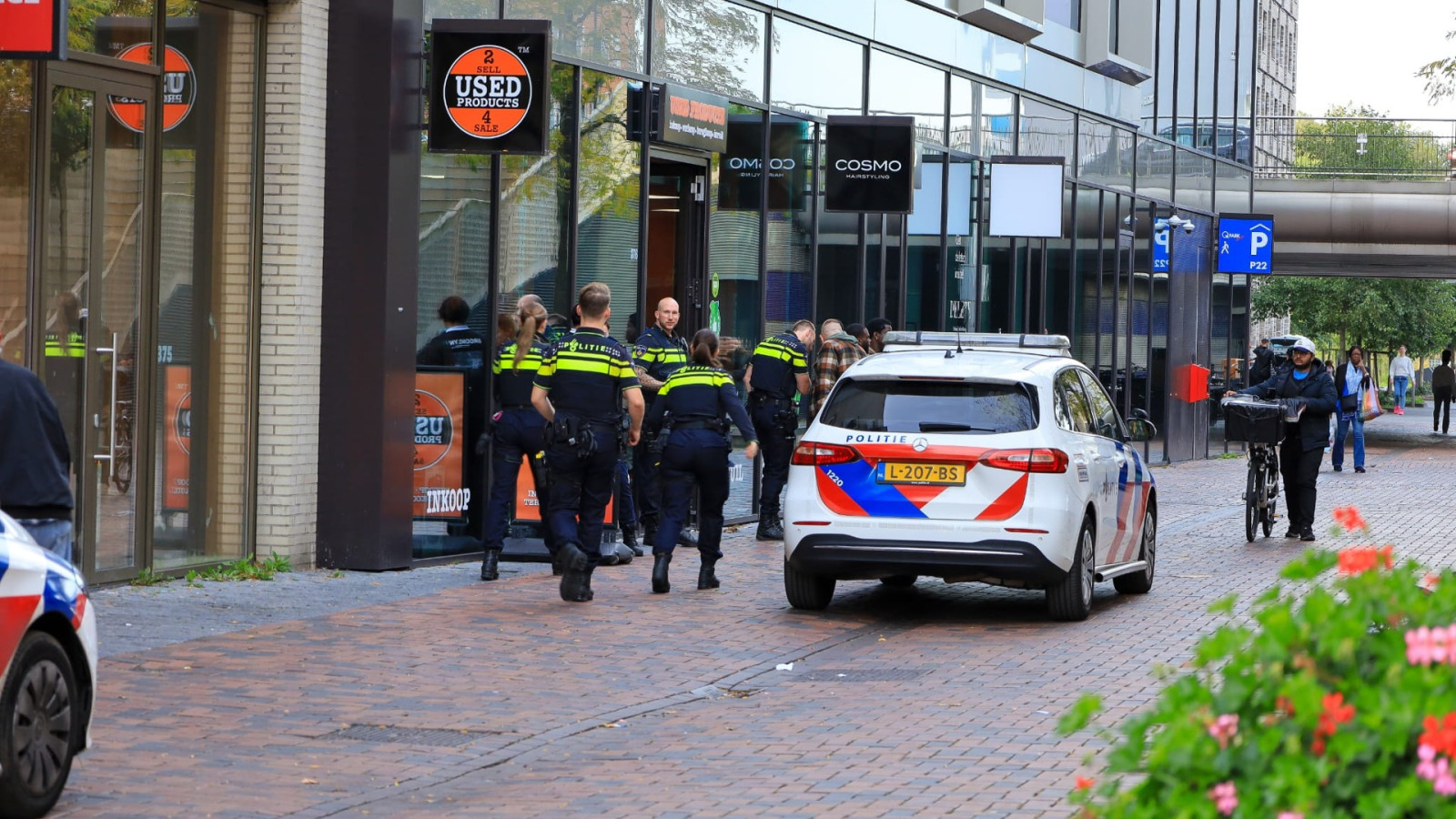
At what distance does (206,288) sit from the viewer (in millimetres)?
13094

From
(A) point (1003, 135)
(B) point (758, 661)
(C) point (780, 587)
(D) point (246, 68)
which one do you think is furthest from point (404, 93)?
(A) point (1003, 135)

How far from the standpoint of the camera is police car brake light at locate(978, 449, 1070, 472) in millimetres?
11516

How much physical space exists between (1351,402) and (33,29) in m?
22.1

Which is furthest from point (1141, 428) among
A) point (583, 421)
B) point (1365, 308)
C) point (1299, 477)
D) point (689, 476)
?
point (1365, 308)

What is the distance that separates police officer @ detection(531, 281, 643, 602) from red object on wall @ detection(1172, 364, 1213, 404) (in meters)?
22.7

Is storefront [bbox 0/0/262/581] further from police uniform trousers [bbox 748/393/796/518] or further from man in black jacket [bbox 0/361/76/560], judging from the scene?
police uniform trousers [bbox 748/393/796/518]

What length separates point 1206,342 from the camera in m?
36.2

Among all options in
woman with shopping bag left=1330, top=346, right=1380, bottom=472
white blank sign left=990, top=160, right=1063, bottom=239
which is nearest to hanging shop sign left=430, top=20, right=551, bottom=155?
white blank sign left=990, top=160, right=1063, bottom=239

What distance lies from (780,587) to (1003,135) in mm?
13218

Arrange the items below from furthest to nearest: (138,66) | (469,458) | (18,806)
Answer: (469,458) → (138,66) → (18,806)

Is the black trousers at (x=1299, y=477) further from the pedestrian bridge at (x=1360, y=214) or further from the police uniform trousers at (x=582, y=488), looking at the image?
the pedestrian bridge at (x=1360, y=214)

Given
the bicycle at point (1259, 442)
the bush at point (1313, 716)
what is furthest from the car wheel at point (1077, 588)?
the bush at point (1313, 716)

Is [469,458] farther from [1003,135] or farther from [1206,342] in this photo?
[1206,342]

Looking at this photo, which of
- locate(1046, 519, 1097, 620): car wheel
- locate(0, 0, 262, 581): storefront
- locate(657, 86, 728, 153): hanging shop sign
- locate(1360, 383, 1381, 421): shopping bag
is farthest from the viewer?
locate(1360, 383, 1381, 421): shopping bag
